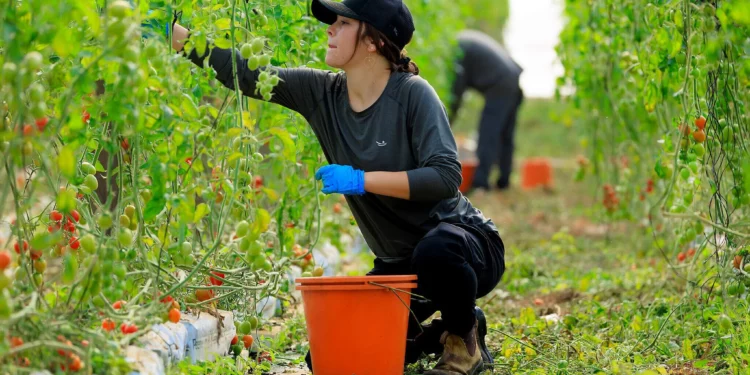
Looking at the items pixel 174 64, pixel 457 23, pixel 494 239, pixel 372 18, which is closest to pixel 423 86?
pixel 372 18

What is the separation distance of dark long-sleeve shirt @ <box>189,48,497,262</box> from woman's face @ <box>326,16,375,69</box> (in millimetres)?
103

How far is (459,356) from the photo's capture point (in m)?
2.79

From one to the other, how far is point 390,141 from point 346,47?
0.29 meters

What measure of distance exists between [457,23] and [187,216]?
27.1 feet

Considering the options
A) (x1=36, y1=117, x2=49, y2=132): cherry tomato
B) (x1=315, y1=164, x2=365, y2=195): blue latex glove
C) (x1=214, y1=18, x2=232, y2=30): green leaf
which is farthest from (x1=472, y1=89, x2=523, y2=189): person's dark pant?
(x1=36, y1=117, x2=49, y2=132): cherry tomato

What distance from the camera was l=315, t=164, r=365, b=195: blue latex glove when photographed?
8.67 ft

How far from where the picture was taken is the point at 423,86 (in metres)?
2.82

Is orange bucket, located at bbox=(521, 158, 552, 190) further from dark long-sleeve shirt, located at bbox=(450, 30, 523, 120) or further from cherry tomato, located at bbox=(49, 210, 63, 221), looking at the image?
cherry tomato, located at bbox=(49, 210, 63, 221)

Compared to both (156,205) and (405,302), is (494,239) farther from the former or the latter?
(156,205)

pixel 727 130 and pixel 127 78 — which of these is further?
pixel 727 130

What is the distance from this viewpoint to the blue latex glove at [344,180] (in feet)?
8.67

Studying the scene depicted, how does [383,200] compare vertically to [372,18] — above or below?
below

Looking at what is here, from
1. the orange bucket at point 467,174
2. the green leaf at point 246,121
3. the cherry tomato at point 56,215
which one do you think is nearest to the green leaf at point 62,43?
the green leaf at point 246,121

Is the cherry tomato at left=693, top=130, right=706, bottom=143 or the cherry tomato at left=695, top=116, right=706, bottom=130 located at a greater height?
the cherry tomato at left=695, top=116, right=706, bottom=130
